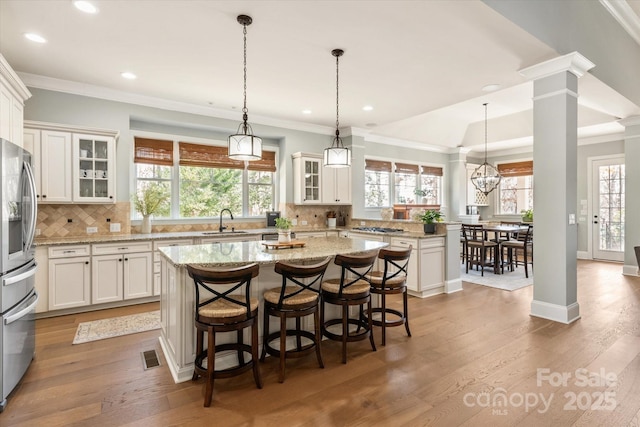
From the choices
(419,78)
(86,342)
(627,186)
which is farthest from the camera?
(627,186)

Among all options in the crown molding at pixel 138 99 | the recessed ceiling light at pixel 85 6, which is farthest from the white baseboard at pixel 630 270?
the recessed ceiling light at pixel 85 6

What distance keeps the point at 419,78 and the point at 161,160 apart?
4.07 m

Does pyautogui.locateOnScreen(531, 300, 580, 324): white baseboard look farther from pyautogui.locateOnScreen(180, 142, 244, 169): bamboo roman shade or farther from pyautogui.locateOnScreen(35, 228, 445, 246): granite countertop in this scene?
pyautogui.locateOnScreen(180, 142, 244, 169): bamboo roman shade

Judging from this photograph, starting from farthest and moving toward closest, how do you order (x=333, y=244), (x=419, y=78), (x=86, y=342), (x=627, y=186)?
(x=627, y=186) → (x=419, y=78) → (x=333, y=244) → (x=86, y=342)

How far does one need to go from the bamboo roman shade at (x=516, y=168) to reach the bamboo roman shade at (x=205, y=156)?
299 inches

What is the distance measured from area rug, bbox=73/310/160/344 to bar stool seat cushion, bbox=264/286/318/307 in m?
1.71

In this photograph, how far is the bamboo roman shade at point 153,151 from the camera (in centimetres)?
509

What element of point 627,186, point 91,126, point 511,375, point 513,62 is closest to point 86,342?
point 91,126

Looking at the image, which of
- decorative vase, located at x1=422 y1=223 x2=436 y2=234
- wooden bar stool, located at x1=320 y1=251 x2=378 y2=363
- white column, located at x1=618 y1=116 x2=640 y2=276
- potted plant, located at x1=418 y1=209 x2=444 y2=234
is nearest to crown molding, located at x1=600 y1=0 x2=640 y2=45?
white column, located at x1=618 y1=116 x2=640 y2=276

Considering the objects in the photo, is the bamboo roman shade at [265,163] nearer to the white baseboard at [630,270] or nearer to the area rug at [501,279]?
the area rug at [501,279]

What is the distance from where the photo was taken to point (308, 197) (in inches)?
244

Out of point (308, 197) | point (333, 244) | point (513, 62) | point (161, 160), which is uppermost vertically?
point (513, 62)

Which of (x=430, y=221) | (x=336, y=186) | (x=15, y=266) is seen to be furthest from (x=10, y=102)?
(x=430, y=221)

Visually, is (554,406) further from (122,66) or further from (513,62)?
(122,66)
